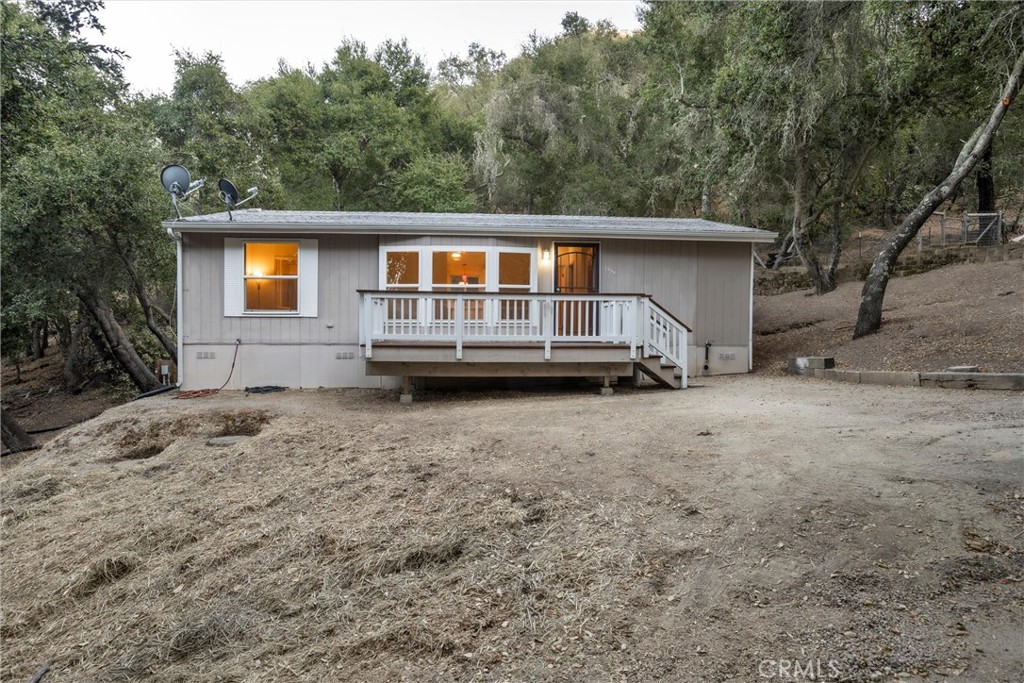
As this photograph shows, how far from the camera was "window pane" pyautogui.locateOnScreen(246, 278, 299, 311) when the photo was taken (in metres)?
10.4

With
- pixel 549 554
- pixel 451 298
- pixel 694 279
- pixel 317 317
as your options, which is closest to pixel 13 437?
pixel 317 317

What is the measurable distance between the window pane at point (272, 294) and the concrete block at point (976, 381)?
9.46m

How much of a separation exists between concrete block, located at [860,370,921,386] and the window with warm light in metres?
8.92

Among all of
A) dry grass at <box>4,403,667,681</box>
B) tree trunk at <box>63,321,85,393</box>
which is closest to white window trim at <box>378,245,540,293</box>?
dry grass at <box>4,403,667,681</box>

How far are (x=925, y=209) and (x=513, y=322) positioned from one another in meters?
7.31

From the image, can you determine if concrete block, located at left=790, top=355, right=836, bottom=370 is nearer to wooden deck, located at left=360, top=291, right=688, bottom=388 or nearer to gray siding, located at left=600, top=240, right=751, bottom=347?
gray siding, located at left=600, top=240, right=751, bottom=347

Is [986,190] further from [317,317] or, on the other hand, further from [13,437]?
[13,437]

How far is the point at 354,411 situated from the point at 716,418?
15.1 ft

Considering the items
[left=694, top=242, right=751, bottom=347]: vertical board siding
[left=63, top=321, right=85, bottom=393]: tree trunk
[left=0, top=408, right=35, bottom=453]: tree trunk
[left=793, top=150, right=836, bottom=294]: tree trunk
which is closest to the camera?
[left=0, top=408, right=35, bottom=453]: tree trunk

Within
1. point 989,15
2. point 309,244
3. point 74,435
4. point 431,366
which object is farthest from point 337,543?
point 989,15

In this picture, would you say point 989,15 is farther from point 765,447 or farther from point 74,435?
point 74,435

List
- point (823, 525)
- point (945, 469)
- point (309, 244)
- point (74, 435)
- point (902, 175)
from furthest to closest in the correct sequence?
point (902, 175) → point (309, 244) → point (74, 435) → point (945, 469) → point (823, 525)

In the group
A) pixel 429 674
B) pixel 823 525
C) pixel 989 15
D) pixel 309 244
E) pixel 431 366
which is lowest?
pixel 429 674

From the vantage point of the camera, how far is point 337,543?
14.1 feet
